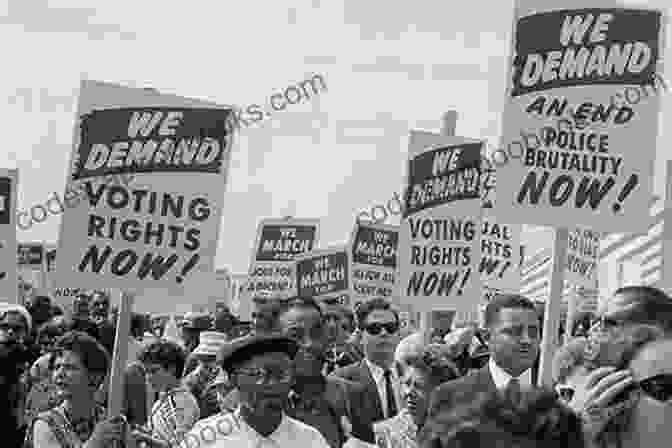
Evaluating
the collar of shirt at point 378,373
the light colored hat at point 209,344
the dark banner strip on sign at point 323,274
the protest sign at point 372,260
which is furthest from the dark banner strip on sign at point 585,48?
the dark banner strip on sign at point 323,274

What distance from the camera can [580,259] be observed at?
13656 mm

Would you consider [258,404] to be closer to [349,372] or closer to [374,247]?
[349,372]

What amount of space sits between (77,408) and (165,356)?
2.78 metres

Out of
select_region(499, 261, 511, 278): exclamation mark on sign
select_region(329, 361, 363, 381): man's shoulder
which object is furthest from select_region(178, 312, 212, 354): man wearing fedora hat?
select_region(329, 361, 363, 381): man's shoulder

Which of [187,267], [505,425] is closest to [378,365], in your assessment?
[187,267]

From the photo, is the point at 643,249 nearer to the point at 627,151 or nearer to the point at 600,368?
the point at 627,151

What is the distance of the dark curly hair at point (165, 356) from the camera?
29.3 ft

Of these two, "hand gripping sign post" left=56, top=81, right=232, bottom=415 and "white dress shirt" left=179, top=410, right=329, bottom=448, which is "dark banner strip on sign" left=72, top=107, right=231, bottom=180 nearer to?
"hand gripping sign post" left=56, top=81, right=232, bottom=415

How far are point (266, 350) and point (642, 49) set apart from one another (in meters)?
4.05

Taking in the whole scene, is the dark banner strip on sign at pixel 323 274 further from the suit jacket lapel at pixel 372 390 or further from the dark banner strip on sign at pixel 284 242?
the suit jacket lapel at pixel 372 390

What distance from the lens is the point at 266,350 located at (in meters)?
5.67

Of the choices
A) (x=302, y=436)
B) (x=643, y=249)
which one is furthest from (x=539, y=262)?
(x=302, y=436)

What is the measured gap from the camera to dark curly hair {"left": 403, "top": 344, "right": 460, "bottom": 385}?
245 inches

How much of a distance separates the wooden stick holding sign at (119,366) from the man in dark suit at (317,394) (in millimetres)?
620
